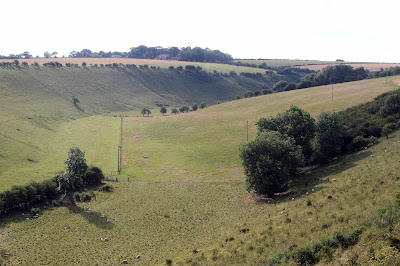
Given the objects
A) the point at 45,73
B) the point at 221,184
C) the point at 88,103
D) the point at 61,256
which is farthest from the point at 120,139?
the point at 45,73

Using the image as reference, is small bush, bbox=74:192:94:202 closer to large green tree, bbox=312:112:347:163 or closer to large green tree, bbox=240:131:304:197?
large green tree, bbox=240:131:304:197

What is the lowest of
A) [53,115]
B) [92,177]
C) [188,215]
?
[188,215]

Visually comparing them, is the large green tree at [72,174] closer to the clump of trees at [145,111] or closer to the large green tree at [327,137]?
the large green tree at [327,137]

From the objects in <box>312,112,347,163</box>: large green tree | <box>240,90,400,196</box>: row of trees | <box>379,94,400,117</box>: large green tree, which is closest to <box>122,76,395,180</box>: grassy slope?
<box>240,90,400,196</box>: row of trees

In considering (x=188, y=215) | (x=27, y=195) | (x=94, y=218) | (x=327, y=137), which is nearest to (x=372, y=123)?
(x=327, y=137)

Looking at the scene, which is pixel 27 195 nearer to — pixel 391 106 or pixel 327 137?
pixel 327 137

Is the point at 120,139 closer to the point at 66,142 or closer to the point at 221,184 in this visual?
the point at 66,142
